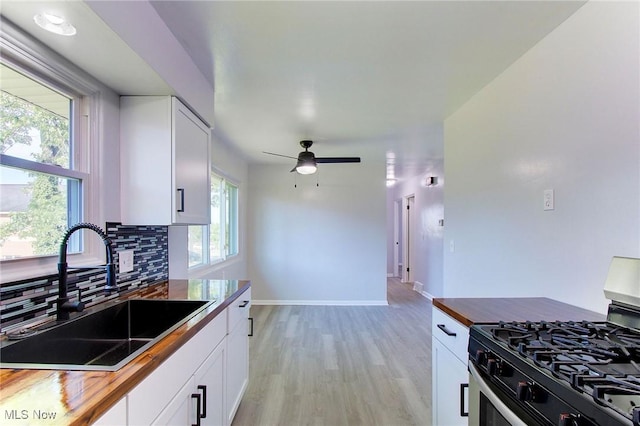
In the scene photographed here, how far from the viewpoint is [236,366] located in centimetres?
202

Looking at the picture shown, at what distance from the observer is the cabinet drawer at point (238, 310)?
1.86m

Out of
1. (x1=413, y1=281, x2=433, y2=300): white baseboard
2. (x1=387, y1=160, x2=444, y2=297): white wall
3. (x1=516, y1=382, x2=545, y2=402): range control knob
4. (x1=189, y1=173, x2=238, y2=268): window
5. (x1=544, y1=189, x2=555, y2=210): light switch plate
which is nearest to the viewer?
(x1=516, y1=382, x2=545, y2=402): range control knob

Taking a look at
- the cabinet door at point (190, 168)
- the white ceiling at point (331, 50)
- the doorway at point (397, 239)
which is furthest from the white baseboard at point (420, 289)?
the cabinet door at point (190, 168)

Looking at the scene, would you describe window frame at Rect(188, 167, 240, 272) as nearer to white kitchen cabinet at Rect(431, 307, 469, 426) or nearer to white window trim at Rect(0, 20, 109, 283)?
white window trim at Rect(0, 20, 109, 283)

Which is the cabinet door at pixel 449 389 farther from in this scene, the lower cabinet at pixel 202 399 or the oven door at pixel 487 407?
the lower cabinet at pixel 202 399

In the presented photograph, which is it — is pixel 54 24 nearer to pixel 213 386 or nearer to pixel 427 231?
pixel 213 386

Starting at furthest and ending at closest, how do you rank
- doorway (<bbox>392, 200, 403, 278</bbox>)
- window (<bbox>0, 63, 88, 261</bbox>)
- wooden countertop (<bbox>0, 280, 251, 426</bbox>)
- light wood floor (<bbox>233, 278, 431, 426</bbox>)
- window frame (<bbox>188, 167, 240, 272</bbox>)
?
1. doorway (<bbox>392, 200, 403, 278</bbox>)
2. window frame (<bbox>188, 167, 240, 272</bbox>)
3. light wood floor (<bbox>233, 278, 431, 426</bbox>)
4. window (<bbox>0, 63, 88, 261</bbox>)
5. wooden countertop (<bbox>0, 280, 251, 426</bbox>)

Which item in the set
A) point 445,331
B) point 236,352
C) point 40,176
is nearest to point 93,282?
point 40,176

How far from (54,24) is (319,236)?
4.42m

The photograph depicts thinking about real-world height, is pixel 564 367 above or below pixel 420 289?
above

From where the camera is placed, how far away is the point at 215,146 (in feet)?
12.3

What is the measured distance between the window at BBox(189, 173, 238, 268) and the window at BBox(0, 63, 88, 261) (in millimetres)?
1821

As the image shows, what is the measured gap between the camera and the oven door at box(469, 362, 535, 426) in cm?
94

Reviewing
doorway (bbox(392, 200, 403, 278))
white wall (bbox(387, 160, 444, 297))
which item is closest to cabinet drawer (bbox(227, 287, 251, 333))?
white wall (bbox(387, 160, 444, 297))
